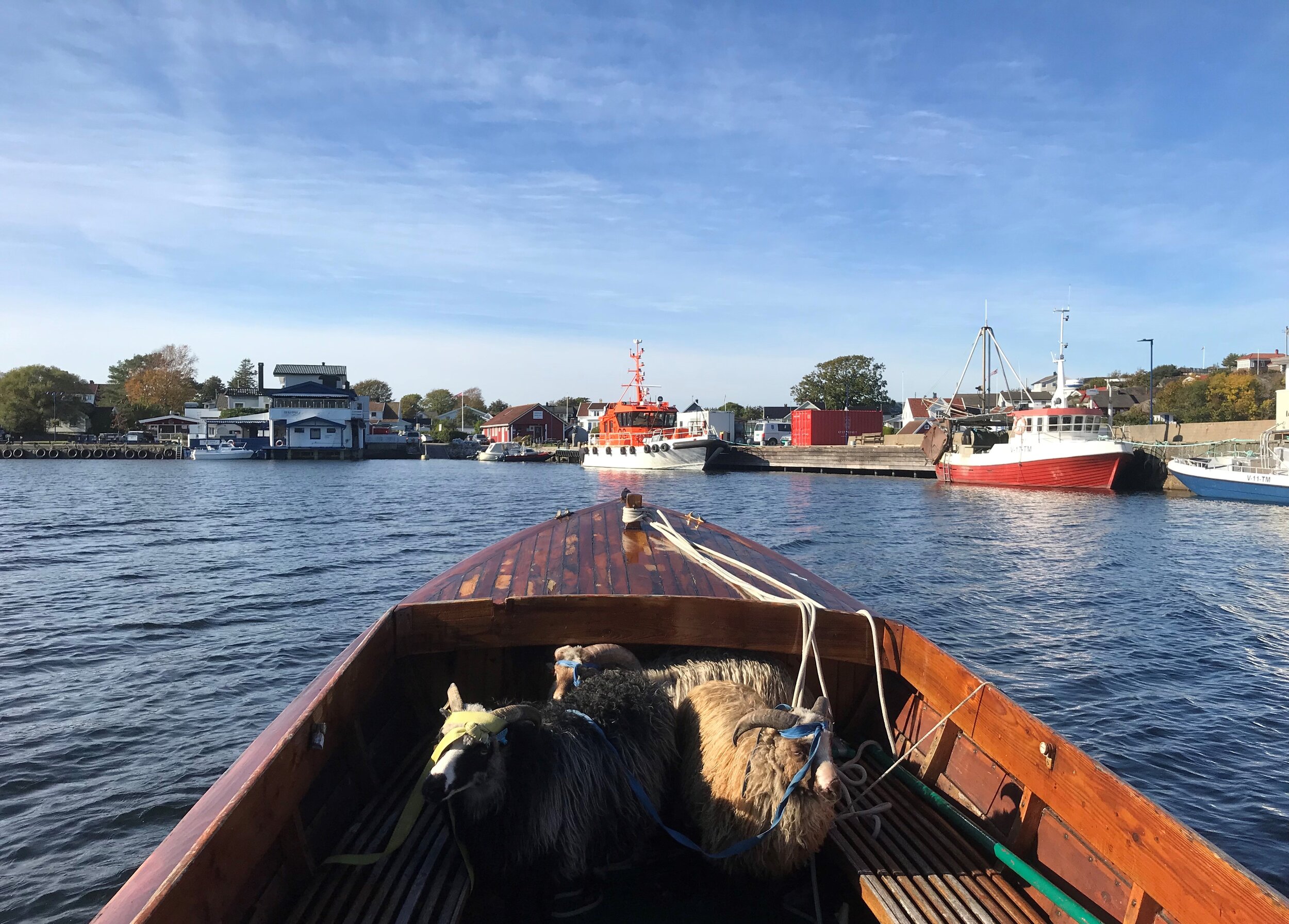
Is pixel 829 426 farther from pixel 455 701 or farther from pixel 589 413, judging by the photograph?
pixel 455 701

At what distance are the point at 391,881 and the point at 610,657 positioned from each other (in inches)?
62.6

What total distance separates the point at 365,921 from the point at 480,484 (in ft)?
140

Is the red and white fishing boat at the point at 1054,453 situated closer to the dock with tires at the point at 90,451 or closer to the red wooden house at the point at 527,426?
the red wooden house at the point at 527,426

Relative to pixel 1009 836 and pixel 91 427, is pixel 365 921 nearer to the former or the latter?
pixel 1009 836

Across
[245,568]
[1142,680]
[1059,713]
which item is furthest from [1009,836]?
[245,568]

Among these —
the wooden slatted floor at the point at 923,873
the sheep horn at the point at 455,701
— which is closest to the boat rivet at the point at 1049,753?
the wooden slatted floor at the point at 923,873

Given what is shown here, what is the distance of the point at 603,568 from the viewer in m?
5.95

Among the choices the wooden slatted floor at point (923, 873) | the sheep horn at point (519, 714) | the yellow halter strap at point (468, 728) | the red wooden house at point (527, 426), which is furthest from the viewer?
the red wooden house at point (527, 426)

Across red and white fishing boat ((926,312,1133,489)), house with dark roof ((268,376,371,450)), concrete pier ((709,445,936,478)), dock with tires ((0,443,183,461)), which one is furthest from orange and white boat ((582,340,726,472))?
dock with tires ((0,443,183,461))

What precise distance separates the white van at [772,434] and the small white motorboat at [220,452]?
2017 inches

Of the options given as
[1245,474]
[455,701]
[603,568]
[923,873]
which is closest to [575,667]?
[455,701]

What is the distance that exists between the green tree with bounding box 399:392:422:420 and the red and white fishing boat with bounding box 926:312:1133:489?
10272cm

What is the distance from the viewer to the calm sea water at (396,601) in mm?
6309

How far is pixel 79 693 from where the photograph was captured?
8.62 metres
